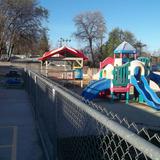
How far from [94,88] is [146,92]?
2946 mm

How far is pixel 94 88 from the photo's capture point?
20141mm

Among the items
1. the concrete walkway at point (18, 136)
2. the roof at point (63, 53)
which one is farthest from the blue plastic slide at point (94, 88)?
the roof at point (63, 53)

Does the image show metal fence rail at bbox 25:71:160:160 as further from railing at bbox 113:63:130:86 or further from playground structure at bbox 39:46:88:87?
playground structure at bbox 39:46:88:87

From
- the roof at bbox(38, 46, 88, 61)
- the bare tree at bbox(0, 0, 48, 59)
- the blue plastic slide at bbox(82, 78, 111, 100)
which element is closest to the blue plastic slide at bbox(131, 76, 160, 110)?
the blue plastic slide at bbox(82, 78, 111, 100)

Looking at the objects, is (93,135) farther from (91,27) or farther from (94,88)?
(91,27)

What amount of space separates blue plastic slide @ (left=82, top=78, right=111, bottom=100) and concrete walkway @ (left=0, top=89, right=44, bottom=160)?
21.6ft

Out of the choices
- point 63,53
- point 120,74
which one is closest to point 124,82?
point 120,74

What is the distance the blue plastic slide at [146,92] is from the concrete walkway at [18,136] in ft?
23.1

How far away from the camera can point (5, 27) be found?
62.1 metres

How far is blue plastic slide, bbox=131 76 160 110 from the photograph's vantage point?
17797 mm

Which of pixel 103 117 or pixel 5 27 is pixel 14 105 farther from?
pixel 5 27

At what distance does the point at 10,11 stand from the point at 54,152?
58.3 metres

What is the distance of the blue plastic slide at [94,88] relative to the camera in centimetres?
1991

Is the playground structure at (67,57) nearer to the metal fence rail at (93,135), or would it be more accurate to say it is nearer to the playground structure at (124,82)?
the playground structure at (124,82)
